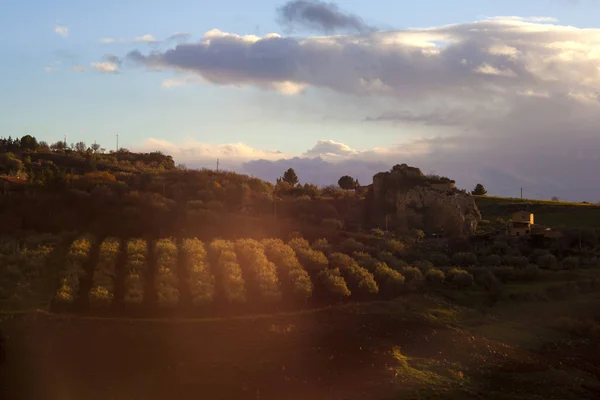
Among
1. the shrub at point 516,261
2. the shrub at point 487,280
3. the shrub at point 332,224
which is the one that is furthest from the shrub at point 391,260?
the shrub at point 332,224

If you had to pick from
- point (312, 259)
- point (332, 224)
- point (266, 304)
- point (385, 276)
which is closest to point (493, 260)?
point (385, 276)

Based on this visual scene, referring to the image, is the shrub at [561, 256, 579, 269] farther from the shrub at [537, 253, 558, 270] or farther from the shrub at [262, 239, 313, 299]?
the shrub at [262, 239, 313, 299]

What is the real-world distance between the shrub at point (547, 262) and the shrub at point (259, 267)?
16.9 m

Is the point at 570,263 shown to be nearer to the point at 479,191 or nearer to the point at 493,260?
the point at 493,260

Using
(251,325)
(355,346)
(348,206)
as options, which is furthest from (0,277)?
(348,206)

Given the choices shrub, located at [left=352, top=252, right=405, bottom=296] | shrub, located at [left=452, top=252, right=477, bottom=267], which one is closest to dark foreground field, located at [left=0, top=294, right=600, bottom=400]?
shrub, located at [left=352, top=252, right=405, bottom=296]

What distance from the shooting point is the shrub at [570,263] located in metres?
36.1

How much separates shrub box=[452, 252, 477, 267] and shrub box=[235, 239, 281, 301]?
11793mm

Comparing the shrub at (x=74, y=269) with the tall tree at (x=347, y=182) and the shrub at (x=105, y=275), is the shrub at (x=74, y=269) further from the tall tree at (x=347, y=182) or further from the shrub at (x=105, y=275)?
the tall tree at (x=347, y=182)

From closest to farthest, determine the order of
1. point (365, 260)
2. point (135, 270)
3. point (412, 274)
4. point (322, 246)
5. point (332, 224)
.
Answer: point (135, 270) < point (412, 274) < point (365, 260) < point (322, 246) < point (332, 224)

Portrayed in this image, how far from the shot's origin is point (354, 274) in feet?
94.1

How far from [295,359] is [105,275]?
10.0 meters

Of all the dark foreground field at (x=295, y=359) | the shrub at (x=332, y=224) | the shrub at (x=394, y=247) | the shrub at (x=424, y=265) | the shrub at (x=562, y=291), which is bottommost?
the dark foreground field at (x=295, y=359)

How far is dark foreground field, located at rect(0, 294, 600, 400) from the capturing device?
17.9 m
